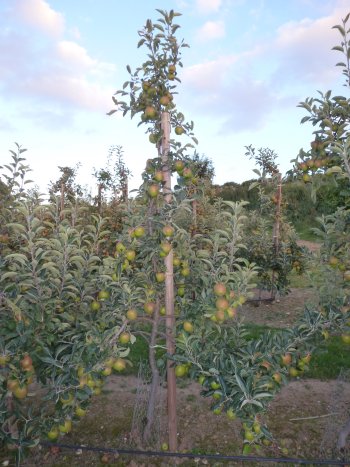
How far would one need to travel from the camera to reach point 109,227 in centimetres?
946

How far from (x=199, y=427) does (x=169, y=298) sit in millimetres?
1702

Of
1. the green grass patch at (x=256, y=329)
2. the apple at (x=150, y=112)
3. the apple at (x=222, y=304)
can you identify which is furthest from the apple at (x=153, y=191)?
the green grass patch at (x=256, y=329)

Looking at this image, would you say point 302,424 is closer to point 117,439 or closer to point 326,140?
point 117,439

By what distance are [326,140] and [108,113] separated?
73.7 inches

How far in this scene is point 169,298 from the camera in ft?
10.9

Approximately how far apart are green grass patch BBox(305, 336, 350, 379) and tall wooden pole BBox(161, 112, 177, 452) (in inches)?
103

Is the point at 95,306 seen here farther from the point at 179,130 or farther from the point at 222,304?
the point at 179,130

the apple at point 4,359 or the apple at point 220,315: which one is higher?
the apple at point 220,315

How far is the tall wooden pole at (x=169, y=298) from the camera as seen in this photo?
3.23 m

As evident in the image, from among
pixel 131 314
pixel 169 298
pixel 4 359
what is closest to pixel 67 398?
pixel 4 359

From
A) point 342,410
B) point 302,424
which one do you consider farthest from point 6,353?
point 342,410

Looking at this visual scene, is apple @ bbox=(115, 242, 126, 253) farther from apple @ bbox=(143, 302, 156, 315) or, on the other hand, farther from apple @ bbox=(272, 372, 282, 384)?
apple @ bbox=(272, 372, 282, 384)

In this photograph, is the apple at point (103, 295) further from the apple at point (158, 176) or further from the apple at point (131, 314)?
the apple at point (158, 176)

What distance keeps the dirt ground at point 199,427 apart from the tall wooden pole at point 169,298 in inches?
10.2
